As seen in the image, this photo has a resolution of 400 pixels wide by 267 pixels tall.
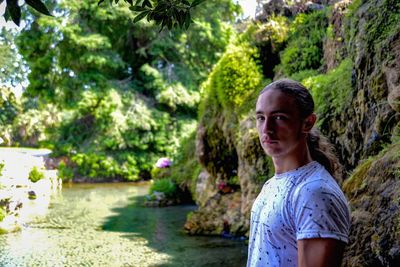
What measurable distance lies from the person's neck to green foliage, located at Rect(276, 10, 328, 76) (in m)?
5.48

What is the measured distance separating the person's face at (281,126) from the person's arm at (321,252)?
393 millimetres

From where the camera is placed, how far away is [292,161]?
5.66ft

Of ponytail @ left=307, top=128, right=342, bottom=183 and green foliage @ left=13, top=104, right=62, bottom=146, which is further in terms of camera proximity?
green foliage @ left=13, top=104, right=62, bottom=146

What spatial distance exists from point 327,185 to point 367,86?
271cm

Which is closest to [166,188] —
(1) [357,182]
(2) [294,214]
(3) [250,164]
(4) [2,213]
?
(4) [2,213]

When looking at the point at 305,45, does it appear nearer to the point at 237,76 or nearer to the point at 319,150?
the point at 237,76

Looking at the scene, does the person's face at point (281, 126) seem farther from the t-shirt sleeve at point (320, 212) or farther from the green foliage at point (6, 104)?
the green foliage at point (6, 104)

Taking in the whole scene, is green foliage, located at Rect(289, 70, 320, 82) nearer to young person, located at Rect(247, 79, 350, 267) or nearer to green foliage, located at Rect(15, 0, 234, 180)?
young person, located at Rect(247, 79, 350, 267)

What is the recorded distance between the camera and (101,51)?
1947 centimetres

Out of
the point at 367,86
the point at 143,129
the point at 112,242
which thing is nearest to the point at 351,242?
the point at 367,86

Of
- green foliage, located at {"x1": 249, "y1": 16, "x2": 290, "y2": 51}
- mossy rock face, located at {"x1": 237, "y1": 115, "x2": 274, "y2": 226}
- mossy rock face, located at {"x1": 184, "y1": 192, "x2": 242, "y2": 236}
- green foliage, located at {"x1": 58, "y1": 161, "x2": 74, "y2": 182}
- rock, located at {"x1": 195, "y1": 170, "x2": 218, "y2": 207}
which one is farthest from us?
green foliage, located at {"x1": 58, "y1": 161, "x2": 74, "y2": 182}

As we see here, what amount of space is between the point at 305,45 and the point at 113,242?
13.8 feet

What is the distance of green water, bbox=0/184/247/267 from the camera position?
591cm

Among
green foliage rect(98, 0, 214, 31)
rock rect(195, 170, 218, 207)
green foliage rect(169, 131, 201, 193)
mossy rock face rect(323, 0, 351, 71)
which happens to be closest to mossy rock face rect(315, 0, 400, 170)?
mossy rock face rect(323, 0, 351, 71)
